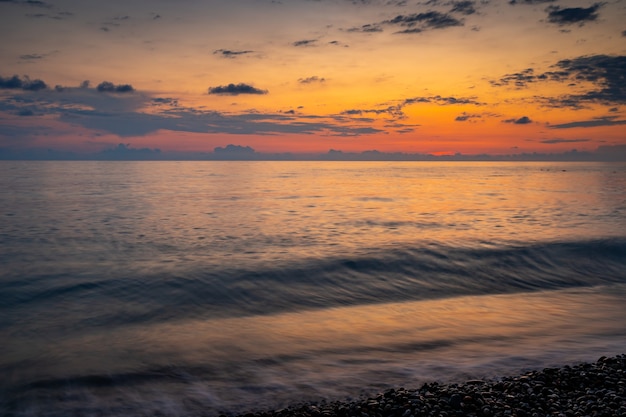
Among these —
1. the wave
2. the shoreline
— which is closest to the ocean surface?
the wave

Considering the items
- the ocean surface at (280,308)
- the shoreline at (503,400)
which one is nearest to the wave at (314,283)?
the ocean surface at (280,308)

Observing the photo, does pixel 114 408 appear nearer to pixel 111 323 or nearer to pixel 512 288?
pixel 111 323

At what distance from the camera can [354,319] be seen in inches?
488

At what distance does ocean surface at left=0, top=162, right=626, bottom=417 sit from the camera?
8.10 meters

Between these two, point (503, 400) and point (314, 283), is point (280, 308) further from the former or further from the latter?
point (503, 400)

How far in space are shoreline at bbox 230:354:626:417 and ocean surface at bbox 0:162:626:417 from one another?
1.87 ft

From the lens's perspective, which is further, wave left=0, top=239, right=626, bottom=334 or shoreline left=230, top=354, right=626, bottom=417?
wave left=0, top=239, right=626, bottom=334

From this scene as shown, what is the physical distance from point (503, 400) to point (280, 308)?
830cm

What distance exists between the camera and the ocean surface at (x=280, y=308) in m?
8.10

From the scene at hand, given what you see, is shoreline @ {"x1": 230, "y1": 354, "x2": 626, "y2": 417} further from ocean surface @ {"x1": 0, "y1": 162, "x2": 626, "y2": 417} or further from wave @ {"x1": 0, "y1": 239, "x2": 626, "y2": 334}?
wave @ {"x1": 0, "y1": 239, "x2": 626, "y2": 334}

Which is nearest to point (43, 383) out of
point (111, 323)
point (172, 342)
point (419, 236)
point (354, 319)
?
point (172, 342)

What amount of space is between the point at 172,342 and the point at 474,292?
1074 cm

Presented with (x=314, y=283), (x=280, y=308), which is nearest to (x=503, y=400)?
(x=280, y=308)

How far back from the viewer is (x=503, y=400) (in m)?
6.81
